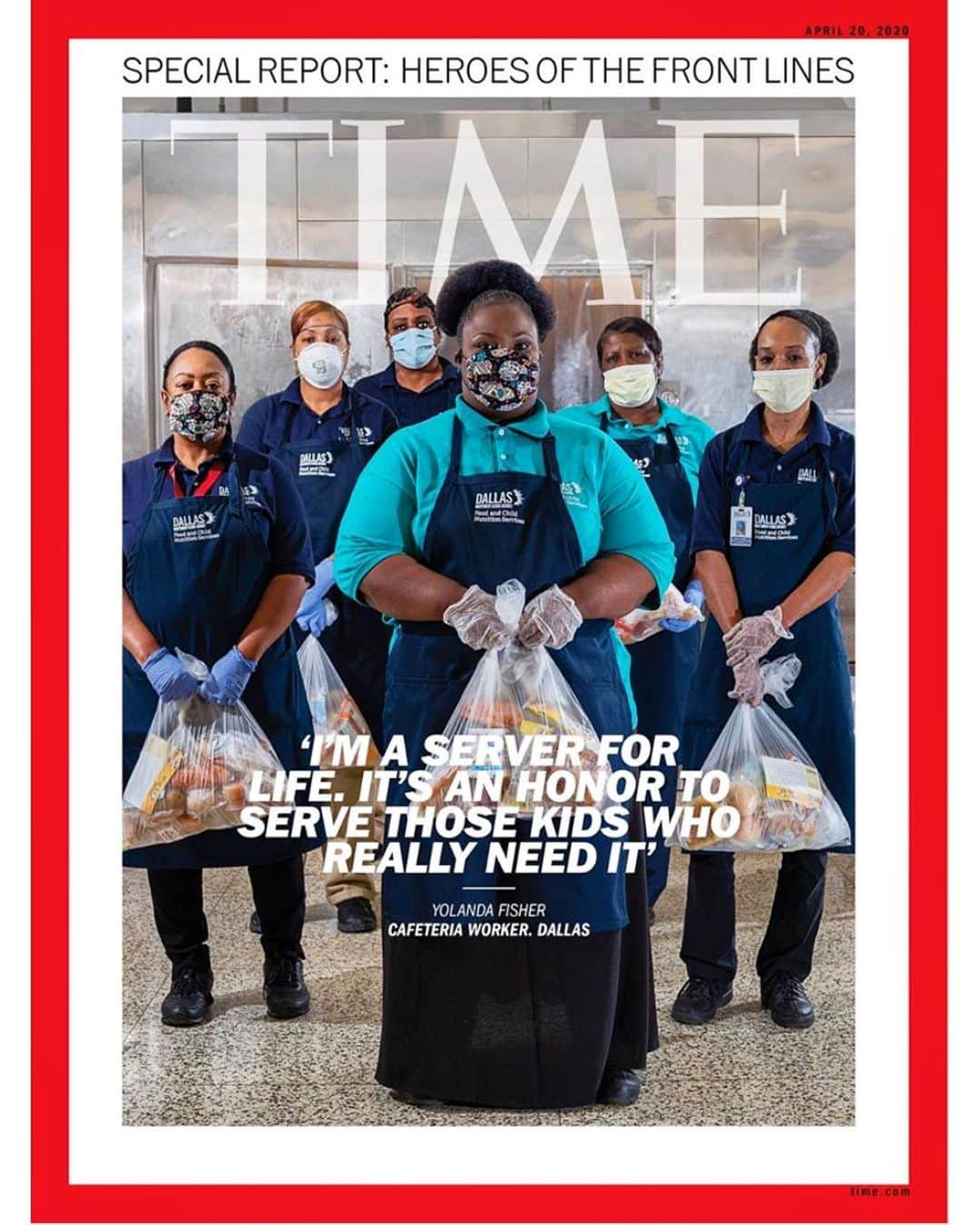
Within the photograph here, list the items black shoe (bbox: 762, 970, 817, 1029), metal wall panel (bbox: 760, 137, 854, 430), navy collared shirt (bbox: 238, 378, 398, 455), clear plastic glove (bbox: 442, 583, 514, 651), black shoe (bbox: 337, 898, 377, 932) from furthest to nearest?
black shoe (bbox: 337, 898, 377, 932)
black shoe (bbox: 762, 970, 817, 1029)
navy collared shirt (bbox: 238, 378, 398, 455)
metal wall panel (bbox: 760, 137, 854, 430)
clear plastic glove (bbox: 442, 583, 514, 651)

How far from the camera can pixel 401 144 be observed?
Result: 3.79 m

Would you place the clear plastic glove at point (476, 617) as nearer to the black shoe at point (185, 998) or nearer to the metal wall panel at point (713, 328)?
the metal wall panel at point (713, 328)

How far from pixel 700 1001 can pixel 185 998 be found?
1.07m

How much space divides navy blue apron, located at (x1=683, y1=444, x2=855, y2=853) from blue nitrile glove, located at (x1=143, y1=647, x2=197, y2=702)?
3.34ft

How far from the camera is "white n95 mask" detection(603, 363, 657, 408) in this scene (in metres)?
3.94

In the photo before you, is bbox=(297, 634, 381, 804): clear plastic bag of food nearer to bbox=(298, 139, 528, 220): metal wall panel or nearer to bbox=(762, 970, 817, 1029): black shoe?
bbox=(298, 139, 528, 220): metal wall panel

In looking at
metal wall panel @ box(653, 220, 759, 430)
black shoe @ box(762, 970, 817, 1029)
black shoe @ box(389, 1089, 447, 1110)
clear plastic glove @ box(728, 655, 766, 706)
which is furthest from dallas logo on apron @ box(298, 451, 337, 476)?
black shoe @ box(762, 970, 817, 1029)

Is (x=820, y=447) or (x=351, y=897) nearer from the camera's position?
(x=820, y=447)

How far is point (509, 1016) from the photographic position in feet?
12.5

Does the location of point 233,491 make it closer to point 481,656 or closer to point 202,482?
point 202,482

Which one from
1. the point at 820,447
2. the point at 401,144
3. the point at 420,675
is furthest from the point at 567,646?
the point at 401,144

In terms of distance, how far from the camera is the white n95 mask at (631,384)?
3943mm
